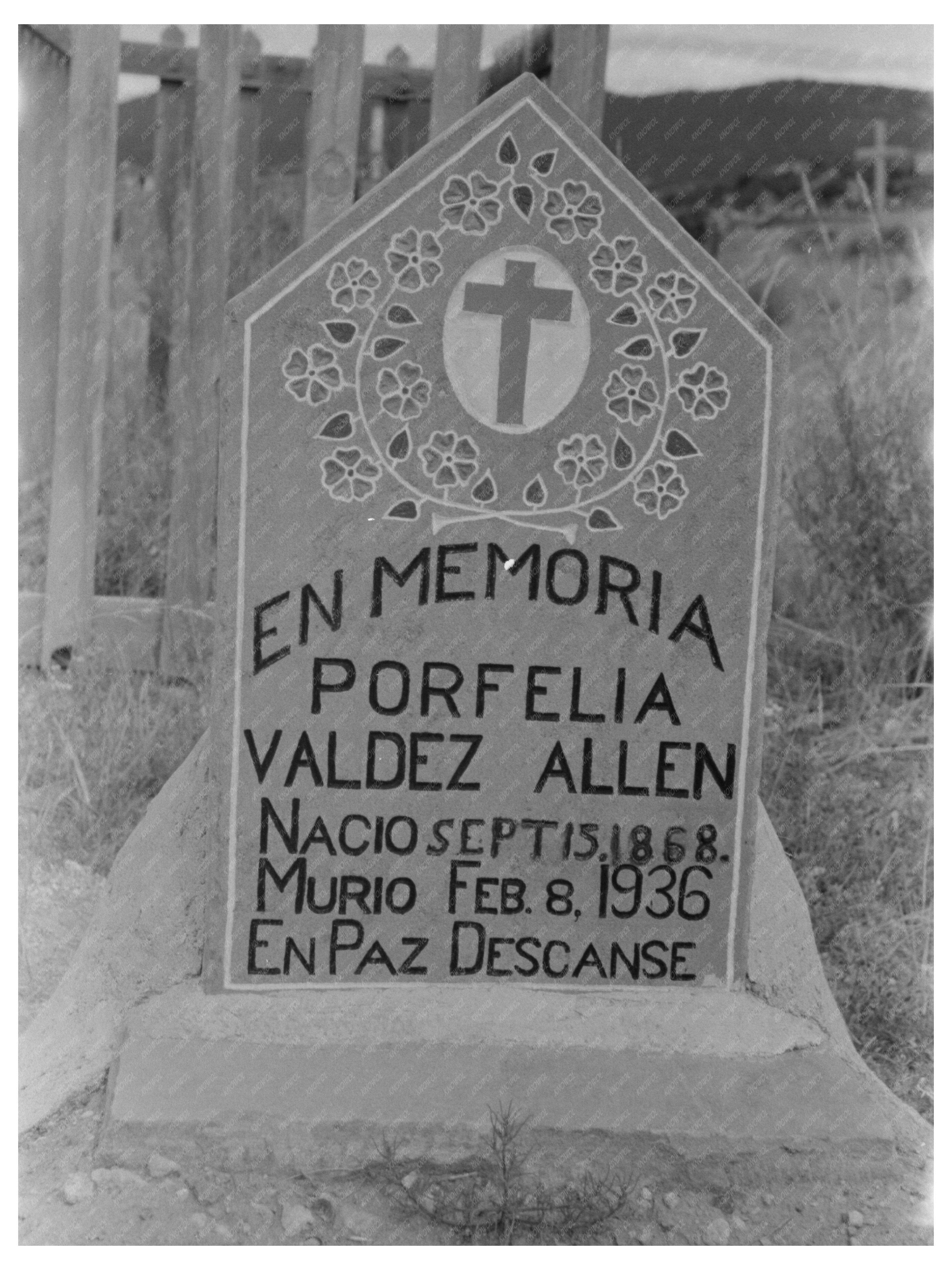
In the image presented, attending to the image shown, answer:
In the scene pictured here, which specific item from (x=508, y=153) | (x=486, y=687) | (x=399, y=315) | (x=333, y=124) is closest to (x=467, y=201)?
(x=508, y=153)

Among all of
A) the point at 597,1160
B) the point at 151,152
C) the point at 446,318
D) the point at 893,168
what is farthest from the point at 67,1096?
the point at 893,168

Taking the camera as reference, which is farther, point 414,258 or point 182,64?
point 182,64

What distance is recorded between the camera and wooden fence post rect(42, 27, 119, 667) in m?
4.06

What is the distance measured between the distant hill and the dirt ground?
3048mm

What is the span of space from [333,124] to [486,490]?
199cm

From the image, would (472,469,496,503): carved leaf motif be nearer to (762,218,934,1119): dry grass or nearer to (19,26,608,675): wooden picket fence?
(762,218,934,1119): dry grass

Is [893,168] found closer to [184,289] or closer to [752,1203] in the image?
[184,289]

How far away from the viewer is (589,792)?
2453 millimetres

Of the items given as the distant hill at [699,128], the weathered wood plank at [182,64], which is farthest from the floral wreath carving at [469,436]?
the weathered wood plank at [182,64]

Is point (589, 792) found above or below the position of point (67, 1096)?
above

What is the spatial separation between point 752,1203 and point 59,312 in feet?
12.2

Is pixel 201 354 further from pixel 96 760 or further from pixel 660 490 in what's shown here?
pixel 660 490

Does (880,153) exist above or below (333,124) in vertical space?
above

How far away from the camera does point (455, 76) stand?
3979 millimetres
